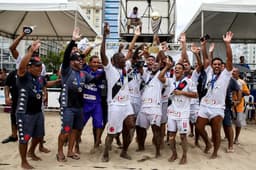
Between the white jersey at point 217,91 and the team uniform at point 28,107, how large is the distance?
2.75 meters

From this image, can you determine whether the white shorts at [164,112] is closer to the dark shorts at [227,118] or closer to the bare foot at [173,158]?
the bare foot at [173,158]

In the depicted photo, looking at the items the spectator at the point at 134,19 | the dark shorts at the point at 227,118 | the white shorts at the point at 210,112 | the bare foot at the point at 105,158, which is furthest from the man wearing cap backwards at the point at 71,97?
the spectator at the point at 134,19

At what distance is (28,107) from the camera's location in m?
4.64

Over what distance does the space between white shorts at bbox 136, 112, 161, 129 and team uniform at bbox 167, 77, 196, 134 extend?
240 mm

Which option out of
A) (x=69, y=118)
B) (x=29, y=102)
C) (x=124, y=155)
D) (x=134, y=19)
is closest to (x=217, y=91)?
(x=124, y=155)

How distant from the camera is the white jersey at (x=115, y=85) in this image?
16.4 ft

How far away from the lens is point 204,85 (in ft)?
19.3

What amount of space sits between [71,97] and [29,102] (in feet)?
2.14

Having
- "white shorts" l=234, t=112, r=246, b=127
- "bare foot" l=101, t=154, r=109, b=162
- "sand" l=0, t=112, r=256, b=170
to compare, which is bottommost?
"sand" l=0, t=112, r=256, b=170

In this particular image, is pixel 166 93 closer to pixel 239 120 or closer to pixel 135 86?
pixel 135 86

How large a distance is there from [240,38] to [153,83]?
12.6 metres

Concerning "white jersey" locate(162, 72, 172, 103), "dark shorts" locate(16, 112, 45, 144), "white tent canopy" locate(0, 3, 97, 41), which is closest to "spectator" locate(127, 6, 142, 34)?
"white tent canopy" locate(0, 3, 97, 41)

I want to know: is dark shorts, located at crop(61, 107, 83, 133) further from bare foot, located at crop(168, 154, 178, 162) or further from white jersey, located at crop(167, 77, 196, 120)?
bare foot, located at crop(168, 154, 178, 162)

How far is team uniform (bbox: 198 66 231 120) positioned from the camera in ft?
17.7
